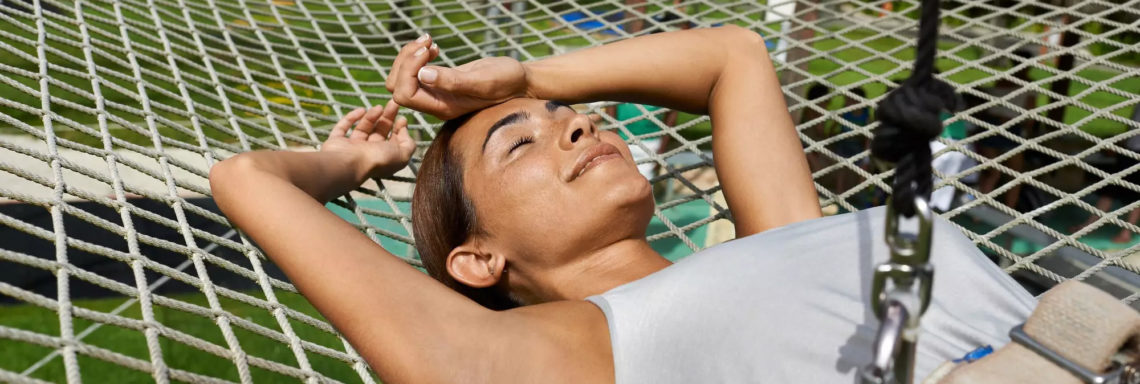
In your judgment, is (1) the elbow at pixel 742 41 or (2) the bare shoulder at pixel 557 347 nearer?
(2) the bare shoulder at pixel 557 347

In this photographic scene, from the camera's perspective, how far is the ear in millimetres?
995

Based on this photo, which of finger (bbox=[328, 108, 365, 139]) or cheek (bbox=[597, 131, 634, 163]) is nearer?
cheek (bbox=[597, 131, 634, 163])

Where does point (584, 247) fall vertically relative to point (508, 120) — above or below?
below

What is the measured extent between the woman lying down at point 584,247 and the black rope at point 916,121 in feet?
0.71

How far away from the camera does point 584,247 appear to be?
96 centimetres

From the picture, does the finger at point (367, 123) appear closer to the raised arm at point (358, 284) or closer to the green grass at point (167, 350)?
the raised arm at point (358, 284)

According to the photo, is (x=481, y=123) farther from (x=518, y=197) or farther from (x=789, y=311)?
(x=789, y=311)

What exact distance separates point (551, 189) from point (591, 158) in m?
0.06

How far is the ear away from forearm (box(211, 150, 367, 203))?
0.66 feet

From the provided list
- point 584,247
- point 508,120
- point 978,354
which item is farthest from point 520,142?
point 978,354

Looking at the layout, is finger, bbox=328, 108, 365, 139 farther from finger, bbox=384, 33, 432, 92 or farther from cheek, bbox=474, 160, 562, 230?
cheek, bbox=474, 160, 562, 230

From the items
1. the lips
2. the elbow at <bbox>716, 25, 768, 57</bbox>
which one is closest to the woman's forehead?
the lips

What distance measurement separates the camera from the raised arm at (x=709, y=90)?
1.07 metres

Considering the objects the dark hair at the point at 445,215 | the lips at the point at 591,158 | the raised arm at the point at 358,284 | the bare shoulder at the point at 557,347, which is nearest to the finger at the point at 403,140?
the dark hair at the point at 445,215
